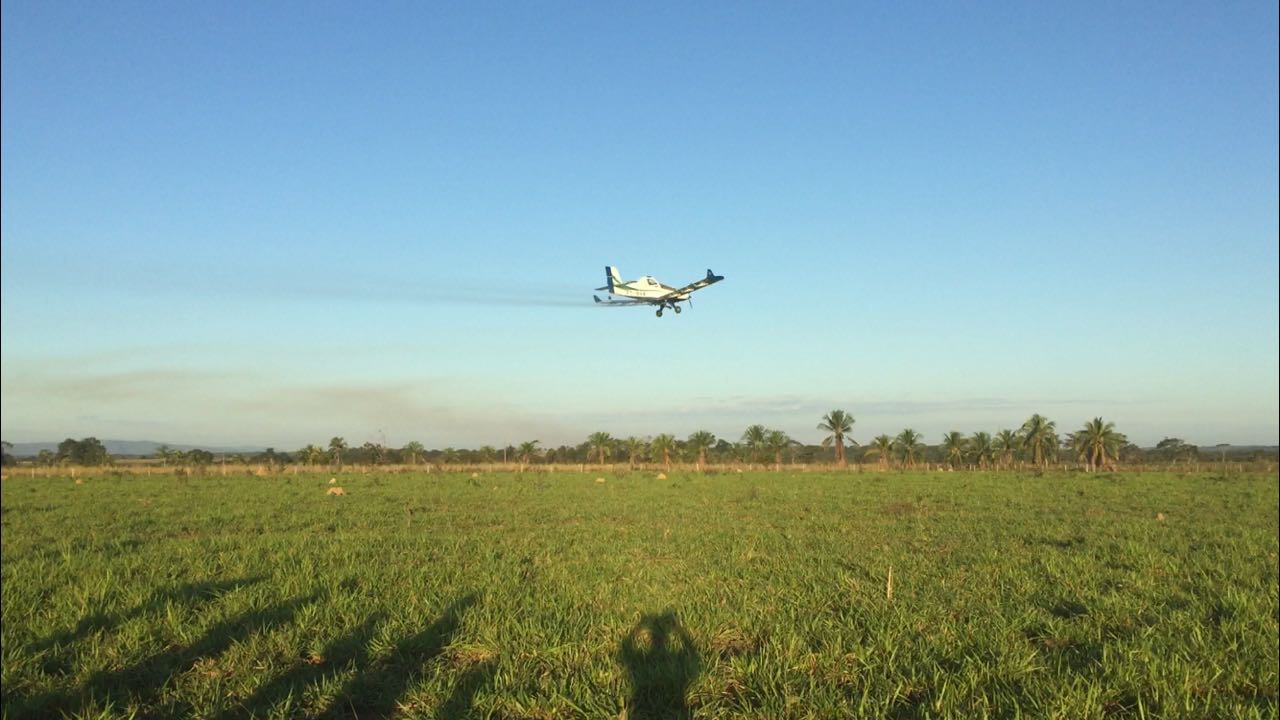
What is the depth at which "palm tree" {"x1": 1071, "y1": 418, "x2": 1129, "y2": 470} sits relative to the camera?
8381 centimetres

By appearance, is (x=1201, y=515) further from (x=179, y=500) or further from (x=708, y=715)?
(x=179, y=500)

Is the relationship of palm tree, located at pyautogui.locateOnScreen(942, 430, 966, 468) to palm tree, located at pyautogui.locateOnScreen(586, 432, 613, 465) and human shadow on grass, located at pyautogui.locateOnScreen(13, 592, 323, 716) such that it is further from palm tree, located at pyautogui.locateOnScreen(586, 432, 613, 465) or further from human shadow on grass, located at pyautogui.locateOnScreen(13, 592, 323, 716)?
human shadow on grass, located at pyautogui.locateOnScreen(13, 592, 323, 716)

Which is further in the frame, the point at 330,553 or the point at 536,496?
the point at 536,496

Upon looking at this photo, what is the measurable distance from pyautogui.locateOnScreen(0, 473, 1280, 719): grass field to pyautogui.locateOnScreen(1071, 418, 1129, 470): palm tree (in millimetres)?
73555

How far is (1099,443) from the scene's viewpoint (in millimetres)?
83938

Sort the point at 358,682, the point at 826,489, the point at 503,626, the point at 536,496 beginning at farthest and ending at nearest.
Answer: the point at 826,489
the point at 536,496
the point at 503,626
the point at 358,682

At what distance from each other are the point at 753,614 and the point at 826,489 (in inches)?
1143

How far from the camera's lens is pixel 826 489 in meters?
37.2

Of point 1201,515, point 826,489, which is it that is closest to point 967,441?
point 826,489

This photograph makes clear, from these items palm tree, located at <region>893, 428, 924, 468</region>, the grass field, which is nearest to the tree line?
palm tree, located at <region>893, 428, 924, 468</region>

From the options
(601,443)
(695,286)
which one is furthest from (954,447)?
(695,286)

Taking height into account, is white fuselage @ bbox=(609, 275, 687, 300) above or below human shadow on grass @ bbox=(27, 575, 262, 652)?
above

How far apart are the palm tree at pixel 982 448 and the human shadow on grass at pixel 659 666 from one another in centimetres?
9692

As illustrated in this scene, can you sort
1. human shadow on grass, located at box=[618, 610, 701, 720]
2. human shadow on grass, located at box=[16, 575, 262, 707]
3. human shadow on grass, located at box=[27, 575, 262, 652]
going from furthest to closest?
human shadow on grass, located at box=[27, 575, 262, 652] → human shadow on grass, located at box=[16, 575, 262, 707] → human shadow on grass, located at box=[618, 610, 701, 720]
